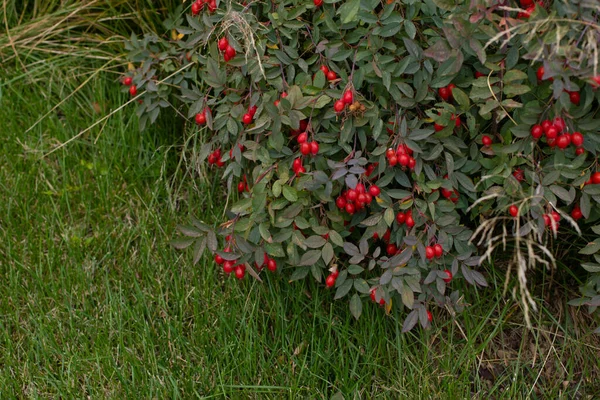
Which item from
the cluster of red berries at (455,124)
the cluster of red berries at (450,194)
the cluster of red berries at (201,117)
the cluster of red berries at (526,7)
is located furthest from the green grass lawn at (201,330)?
the cluster of red berries at (526,7)

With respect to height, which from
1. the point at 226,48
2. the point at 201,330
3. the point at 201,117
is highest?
the point at 226,48

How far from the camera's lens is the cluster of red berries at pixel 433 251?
224 cm

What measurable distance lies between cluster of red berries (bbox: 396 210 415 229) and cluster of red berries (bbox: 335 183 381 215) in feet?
0.34

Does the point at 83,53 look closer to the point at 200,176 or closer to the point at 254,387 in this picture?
the point at 200,176

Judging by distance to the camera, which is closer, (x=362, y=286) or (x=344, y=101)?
(x=344, y=101)

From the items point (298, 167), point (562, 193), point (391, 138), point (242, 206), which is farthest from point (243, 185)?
point (562, 193)

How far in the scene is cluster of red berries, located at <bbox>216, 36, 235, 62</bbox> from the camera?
2365mm

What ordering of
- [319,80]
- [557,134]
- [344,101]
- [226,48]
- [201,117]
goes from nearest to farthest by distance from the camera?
[557,134] < [344,101] < [319,80] < [226,48] < [201,117]

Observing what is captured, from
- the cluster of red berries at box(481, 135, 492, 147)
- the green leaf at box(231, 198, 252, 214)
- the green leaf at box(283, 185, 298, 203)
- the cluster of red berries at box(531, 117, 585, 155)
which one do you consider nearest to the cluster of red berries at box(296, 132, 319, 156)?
the green leaf at box(283, 185, 298, 203)

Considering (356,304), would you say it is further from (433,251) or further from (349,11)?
(349,11)

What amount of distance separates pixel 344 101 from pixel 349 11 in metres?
0.26

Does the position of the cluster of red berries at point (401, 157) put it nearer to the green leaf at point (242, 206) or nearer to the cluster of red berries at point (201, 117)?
the green leaf at point (242, 206)

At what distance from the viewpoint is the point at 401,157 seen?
85.4 inches

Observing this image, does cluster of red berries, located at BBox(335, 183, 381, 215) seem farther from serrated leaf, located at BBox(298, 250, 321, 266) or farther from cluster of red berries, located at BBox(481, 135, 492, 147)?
cluster of red berries, located at BBox(481, 135, 492, 147)
